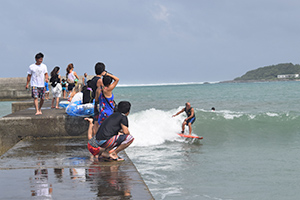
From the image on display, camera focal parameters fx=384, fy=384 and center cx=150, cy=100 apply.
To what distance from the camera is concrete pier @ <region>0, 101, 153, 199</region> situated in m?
4.69

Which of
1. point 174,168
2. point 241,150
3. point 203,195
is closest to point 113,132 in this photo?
point 203,195

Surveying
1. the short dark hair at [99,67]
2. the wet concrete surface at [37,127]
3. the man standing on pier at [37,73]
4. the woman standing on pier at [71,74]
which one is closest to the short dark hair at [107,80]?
the short dark hair at [99,67]

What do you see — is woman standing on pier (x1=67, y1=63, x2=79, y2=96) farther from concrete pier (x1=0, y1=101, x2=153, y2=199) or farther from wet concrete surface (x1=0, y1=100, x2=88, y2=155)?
wet concrete surface (x1=0, y1=100, x2=88, y2=155)

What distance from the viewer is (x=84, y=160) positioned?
6.58 metres

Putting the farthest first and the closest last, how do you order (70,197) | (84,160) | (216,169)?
(216,169) < (84,160) < (70,197)

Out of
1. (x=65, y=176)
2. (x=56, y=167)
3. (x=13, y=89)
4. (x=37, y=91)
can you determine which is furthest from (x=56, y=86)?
(x=13, y=89)

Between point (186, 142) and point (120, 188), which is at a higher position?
point (120, 188)

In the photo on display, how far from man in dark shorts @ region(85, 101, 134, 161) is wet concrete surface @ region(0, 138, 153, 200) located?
249 mm

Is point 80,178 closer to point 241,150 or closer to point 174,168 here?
point 174,168

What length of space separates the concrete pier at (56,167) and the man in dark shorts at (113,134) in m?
0.26

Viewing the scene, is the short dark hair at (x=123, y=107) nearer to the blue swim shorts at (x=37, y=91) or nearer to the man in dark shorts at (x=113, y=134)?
the man in dark shorts at (x=113, y=134)

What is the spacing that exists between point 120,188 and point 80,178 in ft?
2.65

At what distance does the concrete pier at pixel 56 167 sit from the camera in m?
4.69

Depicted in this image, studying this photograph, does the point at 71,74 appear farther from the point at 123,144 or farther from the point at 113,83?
the point at 123,144
